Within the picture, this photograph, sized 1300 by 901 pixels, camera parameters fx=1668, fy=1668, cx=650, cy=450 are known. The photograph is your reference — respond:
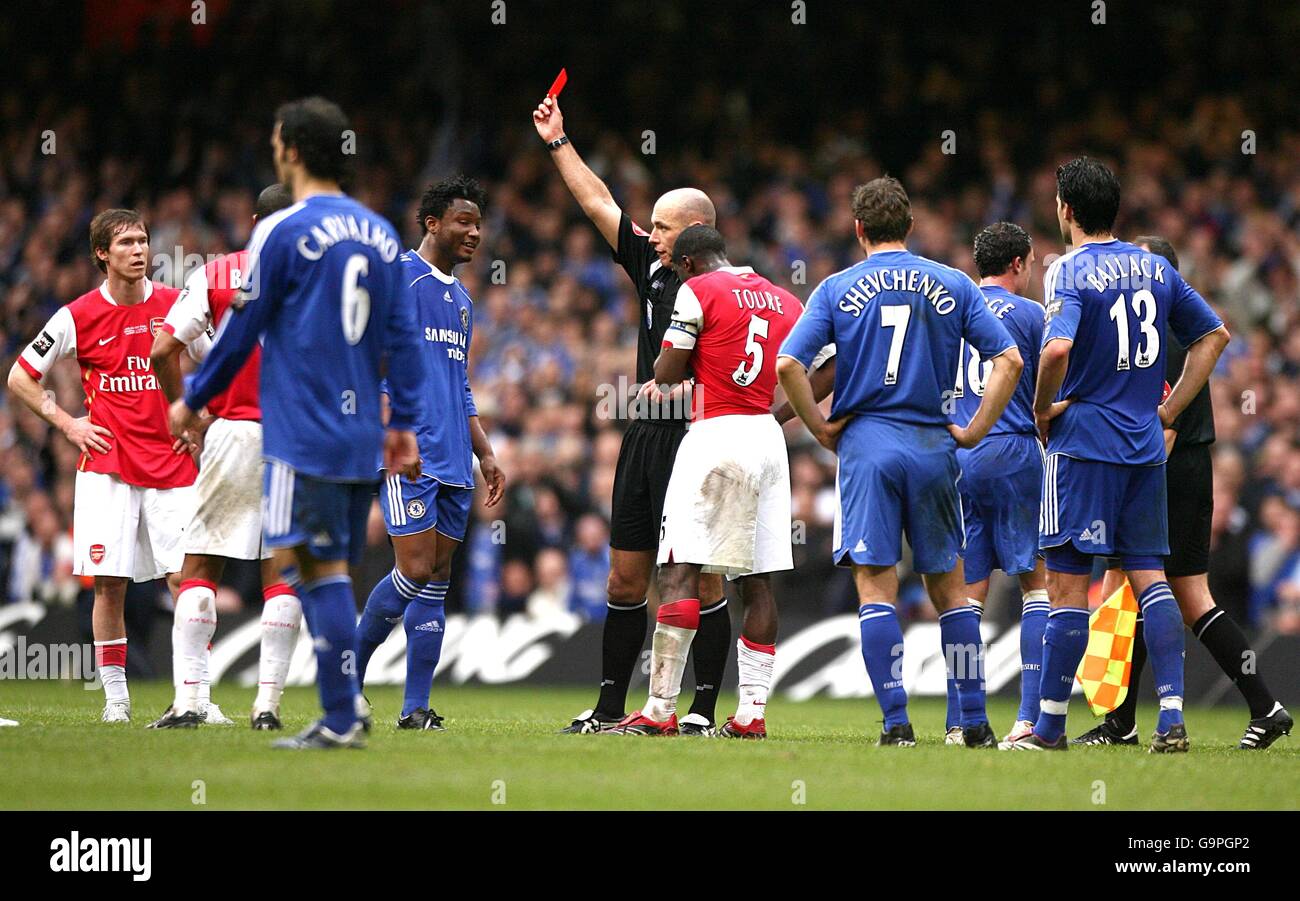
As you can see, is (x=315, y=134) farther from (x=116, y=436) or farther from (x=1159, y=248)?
(x=1159, y=248)

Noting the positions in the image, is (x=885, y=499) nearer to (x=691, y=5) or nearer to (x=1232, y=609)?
(x=1232, y=609)

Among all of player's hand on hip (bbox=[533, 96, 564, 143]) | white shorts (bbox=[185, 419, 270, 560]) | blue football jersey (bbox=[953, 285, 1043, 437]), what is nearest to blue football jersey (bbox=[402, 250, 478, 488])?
white shorts (bbox=[185, 419, 270, 560])

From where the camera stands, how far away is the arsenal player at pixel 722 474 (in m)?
8.22

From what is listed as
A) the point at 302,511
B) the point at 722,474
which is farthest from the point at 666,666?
the point at 302,511

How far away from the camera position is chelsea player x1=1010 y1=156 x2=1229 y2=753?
25.4 feet

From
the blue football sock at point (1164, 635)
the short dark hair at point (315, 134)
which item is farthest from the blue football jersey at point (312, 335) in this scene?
the blue football sock at point (1164, 635)

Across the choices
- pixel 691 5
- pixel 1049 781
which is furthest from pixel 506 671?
pixel 691 5

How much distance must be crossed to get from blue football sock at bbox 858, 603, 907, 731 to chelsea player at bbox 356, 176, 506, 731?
2359 mm

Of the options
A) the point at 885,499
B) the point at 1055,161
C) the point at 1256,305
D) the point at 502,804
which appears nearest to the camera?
the point at 502,804

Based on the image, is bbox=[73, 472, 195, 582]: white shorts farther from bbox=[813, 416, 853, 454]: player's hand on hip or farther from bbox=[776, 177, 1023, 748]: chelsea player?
bbox=[776, 177, 1023, 748]: chelsea player

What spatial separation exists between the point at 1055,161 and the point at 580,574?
→ 9.00 m

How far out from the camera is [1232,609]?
1404 centimetres

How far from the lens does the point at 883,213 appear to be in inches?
305

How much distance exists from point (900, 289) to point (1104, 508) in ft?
4.59
